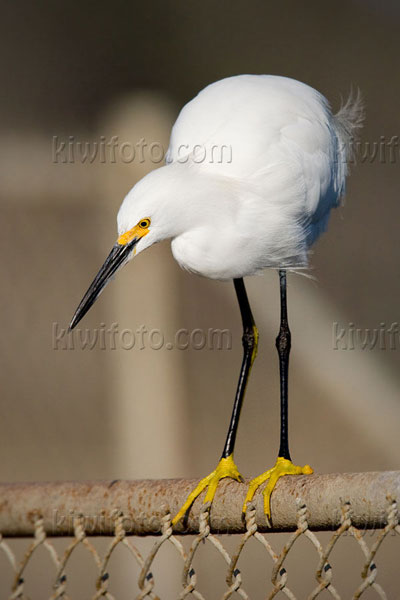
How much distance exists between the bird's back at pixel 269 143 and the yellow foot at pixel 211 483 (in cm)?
43

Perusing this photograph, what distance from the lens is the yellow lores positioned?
1.38 metres

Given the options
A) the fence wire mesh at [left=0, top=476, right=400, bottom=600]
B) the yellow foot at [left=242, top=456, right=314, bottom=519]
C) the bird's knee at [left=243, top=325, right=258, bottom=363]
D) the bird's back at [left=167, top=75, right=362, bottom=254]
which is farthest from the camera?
the bird's knee at [left=243, top=325, right=258, bottom=363]

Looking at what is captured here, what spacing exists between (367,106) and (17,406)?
1.38 m

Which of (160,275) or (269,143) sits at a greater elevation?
(269,143)

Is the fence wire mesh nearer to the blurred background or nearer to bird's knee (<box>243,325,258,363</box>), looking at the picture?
bird's knee (<box>243,325,258,363</box>)

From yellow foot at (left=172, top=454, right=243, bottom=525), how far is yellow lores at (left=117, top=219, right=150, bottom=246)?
0.36 metres

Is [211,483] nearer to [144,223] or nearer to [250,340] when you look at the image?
[144,223]

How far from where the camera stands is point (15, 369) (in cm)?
238

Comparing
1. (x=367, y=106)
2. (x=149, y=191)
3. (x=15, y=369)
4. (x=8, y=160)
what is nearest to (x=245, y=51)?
(x=367, y=106)

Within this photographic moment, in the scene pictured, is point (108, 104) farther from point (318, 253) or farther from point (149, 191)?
point (149, 191)

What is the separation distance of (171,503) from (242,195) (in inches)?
23.8

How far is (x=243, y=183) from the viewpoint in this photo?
5.01 ft

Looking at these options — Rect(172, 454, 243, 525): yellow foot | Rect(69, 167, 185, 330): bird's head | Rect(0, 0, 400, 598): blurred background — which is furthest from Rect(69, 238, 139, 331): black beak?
Rect(0, 0, 400, 598): blurred background

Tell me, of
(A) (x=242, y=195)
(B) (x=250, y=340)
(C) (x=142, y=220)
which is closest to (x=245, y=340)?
(B) (x=250, y=340)
